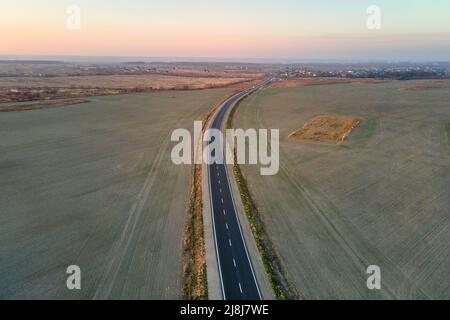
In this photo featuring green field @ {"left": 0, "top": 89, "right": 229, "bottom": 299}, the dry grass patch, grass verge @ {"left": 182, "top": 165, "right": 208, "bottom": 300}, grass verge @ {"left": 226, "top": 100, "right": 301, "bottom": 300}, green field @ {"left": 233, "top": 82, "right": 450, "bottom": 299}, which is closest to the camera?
grass verge @ {"left": 182, "top": 165, "right": 208, "bottom": 300}

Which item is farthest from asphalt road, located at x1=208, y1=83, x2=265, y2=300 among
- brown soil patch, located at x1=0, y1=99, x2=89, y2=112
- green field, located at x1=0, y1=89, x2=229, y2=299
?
brown soil patch, located at x1=0, y1=99, x2=89, y2=112

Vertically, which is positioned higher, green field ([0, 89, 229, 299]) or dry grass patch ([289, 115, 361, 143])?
dry grass patch ([289, 115, 361, 143])

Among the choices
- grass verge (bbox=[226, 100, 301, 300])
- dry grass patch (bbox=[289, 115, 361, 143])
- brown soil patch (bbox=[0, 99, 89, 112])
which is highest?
brown soil patch (bbox=[0, 99, 89, 112])

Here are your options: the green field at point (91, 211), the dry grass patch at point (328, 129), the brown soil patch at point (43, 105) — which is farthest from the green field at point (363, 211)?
the brown soil patch at point (43, 105)

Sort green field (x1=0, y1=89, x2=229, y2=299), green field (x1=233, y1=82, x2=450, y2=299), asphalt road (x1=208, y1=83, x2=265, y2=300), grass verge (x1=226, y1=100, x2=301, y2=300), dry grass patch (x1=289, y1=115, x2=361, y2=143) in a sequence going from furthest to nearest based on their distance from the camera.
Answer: dry grass patch (x1=289, y1=115, x2=361, y2=143), green field (x1=233, y1=82, x2=450, y2=299), green field (x1=0, y1=89, x2=229, y2=299), asphalt road (x1=208, y1=83, x2=265, y2=300), grass verge (x1=226, y1=100, x2=301, y2=300)

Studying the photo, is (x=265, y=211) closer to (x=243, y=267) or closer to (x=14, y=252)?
(x=243, y=267)

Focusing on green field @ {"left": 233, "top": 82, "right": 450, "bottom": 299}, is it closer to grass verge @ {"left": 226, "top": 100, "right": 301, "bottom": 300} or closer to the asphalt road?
grass verge @ {"left": 226, "top": 100, "right": 301, "bottom": 300}

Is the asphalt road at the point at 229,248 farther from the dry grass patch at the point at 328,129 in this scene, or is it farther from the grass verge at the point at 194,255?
the dry grass patch at the point at 328,129
